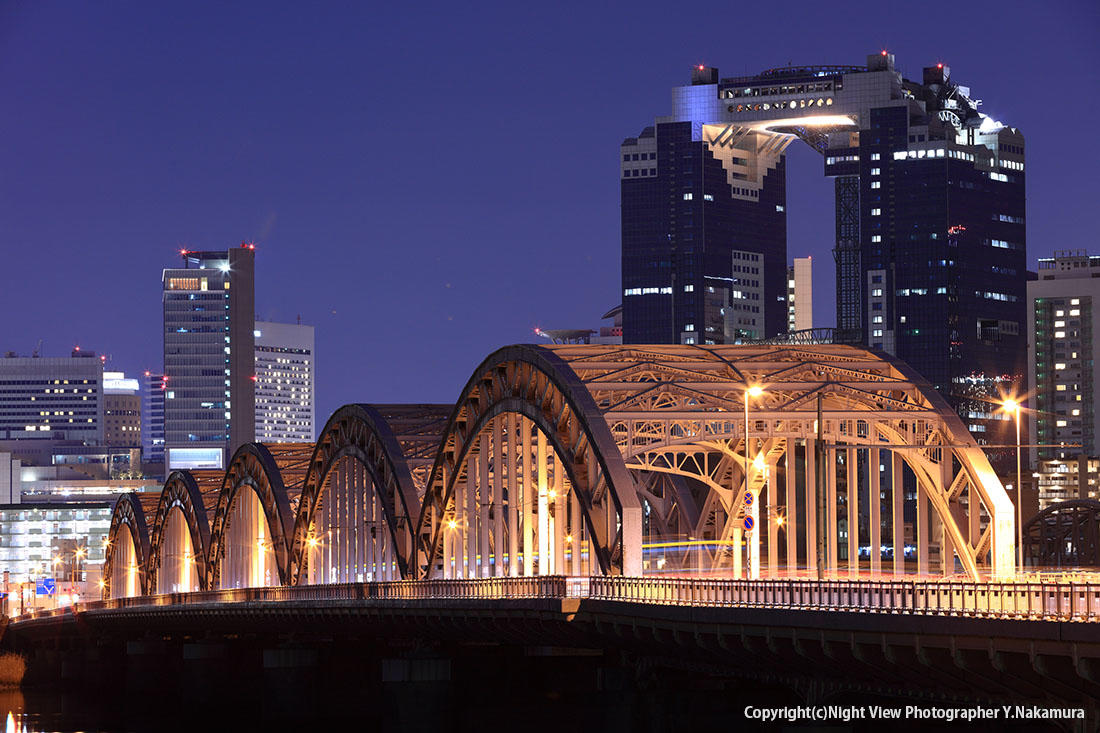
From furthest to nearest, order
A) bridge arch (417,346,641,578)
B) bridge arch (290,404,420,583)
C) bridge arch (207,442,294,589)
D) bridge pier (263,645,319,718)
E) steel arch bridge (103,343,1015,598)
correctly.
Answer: bridge arch (207,442,294,589) < bridge arch (290,404,420,583) < bridge pier (263,645,319,718) < steel arch bridge (103,343,1015,598) < bridge arch (417,346,641,578)

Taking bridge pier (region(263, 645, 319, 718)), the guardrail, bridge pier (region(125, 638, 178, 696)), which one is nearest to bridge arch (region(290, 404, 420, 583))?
bridge pier (region(263, 645, 319, 718))

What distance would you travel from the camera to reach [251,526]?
517 feet

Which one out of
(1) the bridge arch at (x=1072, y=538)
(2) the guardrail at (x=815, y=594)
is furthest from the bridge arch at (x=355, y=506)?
(1) the bridge arch at (x=1072, y=538)

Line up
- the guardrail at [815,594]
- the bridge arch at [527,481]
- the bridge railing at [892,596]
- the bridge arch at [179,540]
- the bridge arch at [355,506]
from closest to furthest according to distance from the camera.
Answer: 1. the bridge railing at [892,596]
2. the guardrail at [815,594]
3. the bridge arch at [527,481]
4. the bridge arch at [355,506]
5. the bridge arch at [179,540]

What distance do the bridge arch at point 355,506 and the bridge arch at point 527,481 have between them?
551 centimetres

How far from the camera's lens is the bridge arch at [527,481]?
275 feet

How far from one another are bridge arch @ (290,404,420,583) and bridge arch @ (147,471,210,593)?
3243cm

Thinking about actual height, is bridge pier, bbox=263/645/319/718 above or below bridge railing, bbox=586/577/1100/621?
below

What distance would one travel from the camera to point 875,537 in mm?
79500

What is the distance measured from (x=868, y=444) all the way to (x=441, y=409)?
52.8 meters

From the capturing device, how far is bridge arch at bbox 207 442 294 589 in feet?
480

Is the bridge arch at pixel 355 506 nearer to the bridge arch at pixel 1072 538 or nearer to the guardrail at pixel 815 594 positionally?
the guardrail at pixel 815 594

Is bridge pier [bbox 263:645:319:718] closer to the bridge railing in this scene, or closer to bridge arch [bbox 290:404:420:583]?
bridge arch [bbox 290:404:420:583]

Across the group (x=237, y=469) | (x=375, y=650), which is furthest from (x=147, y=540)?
(x=375, y=650)
